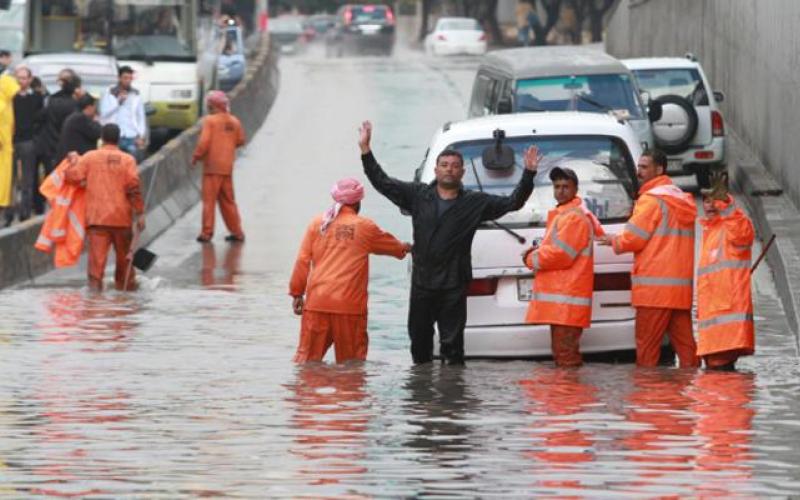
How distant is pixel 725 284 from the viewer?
571 inches

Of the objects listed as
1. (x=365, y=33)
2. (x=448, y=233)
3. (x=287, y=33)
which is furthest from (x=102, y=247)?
(x=287, y=33)

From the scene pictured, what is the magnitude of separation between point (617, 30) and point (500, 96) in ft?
131

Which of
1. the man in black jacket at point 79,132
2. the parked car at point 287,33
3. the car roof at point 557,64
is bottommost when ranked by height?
the parked car at point 287,33

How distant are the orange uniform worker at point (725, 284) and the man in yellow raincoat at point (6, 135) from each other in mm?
11735

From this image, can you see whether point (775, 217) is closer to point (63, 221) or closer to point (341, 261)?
point (63, 221)

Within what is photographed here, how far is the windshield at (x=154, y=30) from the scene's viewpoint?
37.4 meters

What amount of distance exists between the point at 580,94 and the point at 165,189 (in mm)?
5990

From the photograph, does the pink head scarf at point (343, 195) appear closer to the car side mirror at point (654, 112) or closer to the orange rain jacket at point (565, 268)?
the orange rain jacket at point (565, 268)

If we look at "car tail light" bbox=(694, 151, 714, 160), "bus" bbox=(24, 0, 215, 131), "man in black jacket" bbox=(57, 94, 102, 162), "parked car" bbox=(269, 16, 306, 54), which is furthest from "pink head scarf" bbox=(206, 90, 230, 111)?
"parked car" bbox=(269, 16, 306, 54)

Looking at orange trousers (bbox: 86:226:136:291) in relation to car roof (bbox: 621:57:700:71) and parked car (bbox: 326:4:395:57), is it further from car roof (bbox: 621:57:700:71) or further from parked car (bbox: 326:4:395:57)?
parked car (bbox: 326:4:395:57)

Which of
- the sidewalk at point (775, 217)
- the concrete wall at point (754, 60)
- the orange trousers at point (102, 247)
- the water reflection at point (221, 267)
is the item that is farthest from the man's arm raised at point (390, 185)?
the concrete wall at point (754, 60)

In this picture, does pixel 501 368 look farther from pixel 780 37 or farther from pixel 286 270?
pixel 780 37

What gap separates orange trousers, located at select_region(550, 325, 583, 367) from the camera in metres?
14.5

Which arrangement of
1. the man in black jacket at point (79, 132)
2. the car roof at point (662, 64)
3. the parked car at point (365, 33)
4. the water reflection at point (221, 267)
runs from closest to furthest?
the water reflection at point (221, 267)
the man in black jacket at point (79, 132)
the car roof at point (662, 64)
the parked car at point (365, 33)
